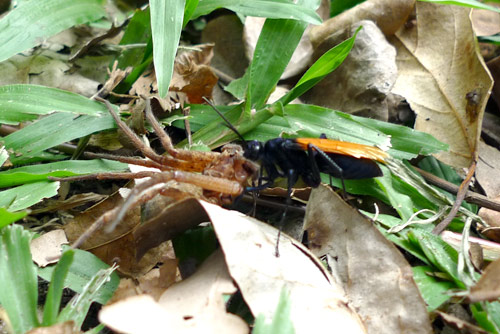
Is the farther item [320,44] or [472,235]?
[320,44]

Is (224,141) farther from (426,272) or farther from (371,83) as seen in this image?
(426,272)

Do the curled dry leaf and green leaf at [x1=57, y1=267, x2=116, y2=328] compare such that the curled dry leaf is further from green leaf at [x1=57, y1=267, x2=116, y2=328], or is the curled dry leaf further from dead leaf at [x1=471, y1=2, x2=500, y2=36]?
green leaf at [x1=57, y1=267, x2=116, y2=328]

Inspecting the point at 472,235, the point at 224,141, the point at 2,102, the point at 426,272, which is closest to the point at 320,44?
the point at 224,141

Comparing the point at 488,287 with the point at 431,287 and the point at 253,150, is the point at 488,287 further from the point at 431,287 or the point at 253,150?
the point at 253,150

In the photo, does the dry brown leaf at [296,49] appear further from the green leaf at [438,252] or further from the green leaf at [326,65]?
the green leaf at [438,252]

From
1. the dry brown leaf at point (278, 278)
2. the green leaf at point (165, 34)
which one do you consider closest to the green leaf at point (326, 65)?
the green leaf at point (165, 34)

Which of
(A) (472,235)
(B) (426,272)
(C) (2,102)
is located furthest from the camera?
(C) (2,102)
